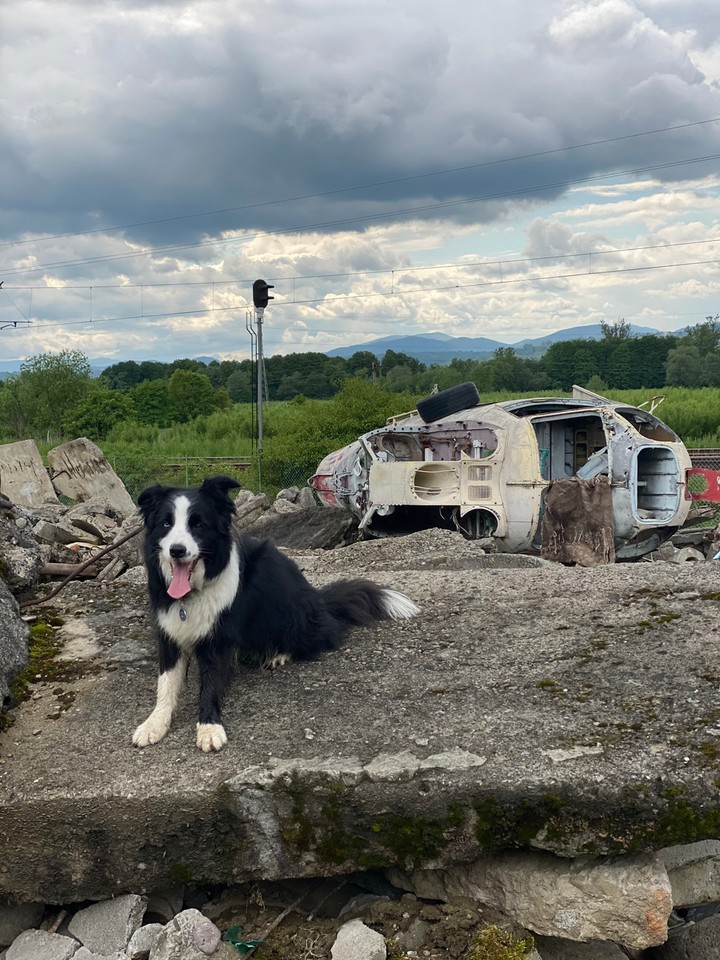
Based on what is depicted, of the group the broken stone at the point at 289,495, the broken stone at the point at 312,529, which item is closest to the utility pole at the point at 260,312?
the broken stone at the point at 289,495

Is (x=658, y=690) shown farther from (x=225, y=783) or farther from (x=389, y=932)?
(x=225, y=783)

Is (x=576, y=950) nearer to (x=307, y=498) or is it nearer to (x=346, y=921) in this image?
(x=346, y=921)

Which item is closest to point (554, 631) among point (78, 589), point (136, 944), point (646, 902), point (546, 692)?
point (546, 692)

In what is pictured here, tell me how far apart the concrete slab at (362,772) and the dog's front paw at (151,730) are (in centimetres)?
6

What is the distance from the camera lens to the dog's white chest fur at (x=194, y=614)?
4.51 meters

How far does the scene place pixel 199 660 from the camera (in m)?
4.59

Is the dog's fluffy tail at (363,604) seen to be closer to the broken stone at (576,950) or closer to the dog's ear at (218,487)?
the dog's ear at (218,487)

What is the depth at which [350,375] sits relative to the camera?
170ft

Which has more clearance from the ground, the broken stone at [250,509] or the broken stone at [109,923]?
the broken stone at [250,509]

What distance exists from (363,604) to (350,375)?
152 feet

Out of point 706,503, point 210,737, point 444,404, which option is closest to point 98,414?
point 444,404

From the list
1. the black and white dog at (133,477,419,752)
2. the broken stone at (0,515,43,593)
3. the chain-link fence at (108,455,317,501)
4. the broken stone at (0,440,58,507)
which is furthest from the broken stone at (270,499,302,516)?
the black and white dog at (133,477,419,752)

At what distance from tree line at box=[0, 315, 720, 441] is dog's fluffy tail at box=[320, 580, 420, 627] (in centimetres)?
3848

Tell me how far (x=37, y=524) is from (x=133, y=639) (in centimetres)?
539
